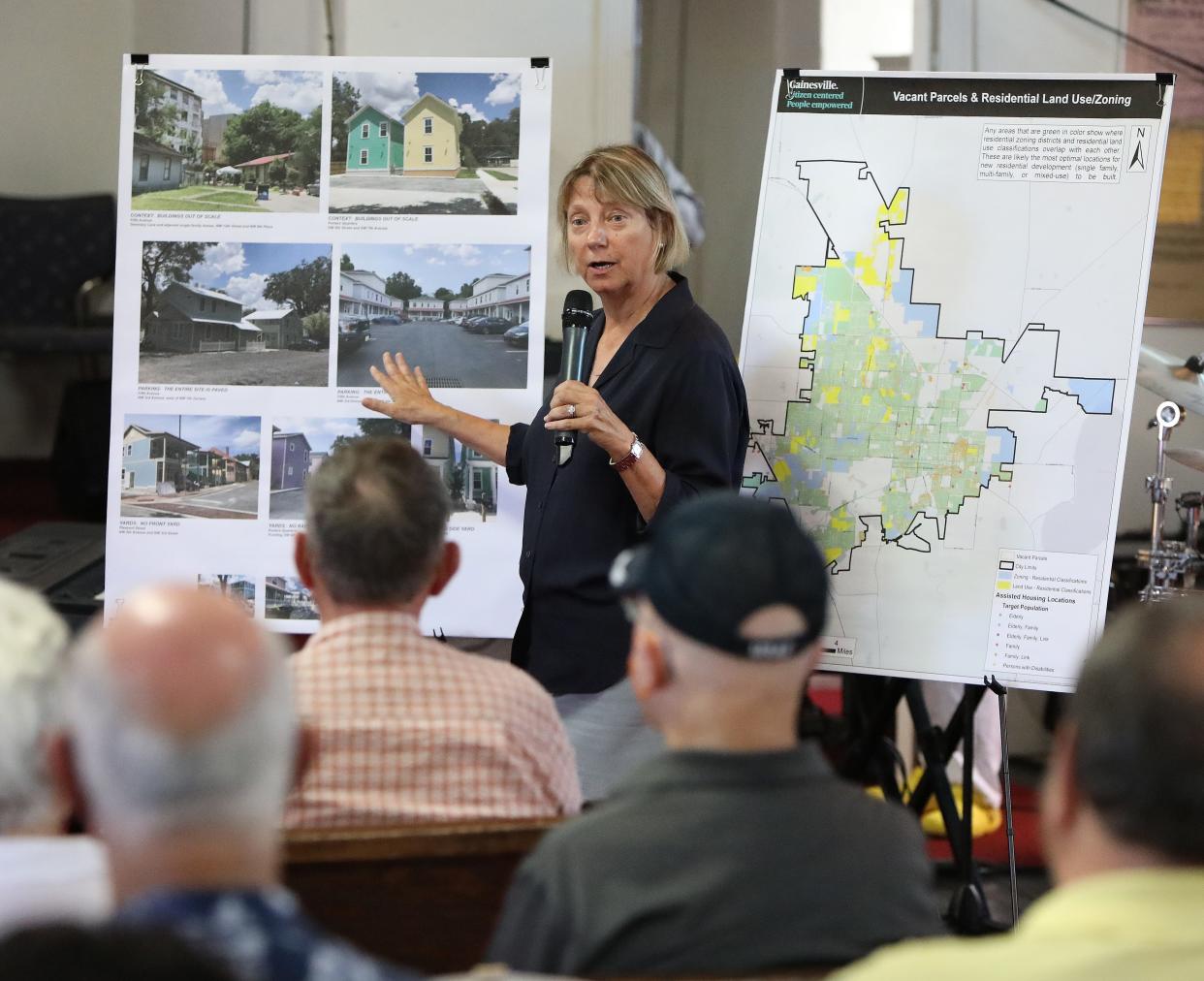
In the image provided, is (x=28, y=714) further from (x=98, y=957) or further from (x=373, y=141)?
(x=373, y=141)

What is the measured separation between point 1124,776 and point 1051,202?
213cm

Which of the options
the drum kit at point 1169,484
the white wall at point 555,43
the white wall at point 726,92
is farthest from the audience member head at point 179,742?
the white wall at point 726,92

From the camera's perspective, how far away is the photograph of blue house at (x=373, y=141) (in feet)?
10.8

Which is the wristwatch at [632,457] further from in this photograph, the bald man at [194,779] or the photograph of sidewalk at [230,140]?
the bald man at [194,779]

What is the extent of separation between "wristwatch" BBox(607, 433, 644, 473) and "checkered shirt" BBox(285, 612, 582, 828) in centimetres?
85

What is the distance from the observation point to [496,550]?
332 cm

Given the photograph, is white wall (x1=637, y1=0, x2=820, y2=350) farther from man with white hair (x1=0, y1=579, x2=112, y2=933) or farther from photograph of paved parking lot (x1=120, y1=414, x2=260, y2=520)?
man with white hair (x1=0, y1=579, x2=112, y2=933)

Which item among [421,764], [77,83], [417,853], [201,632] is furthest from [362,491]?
[77,83]

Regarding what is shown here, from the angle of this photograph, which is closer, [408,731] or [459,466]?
[408,731]

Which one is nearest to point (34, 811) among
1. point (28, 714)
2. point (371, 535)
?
point (28, 714)

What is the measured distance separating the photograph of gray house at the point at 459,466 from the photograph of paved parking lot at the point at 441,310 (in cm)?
14

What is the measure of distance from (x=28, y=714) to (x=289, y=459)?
1.94 meters

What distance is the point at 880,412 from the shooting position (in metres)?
3.06

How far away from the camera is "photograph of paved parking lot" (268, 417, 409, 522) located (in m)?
3.30
